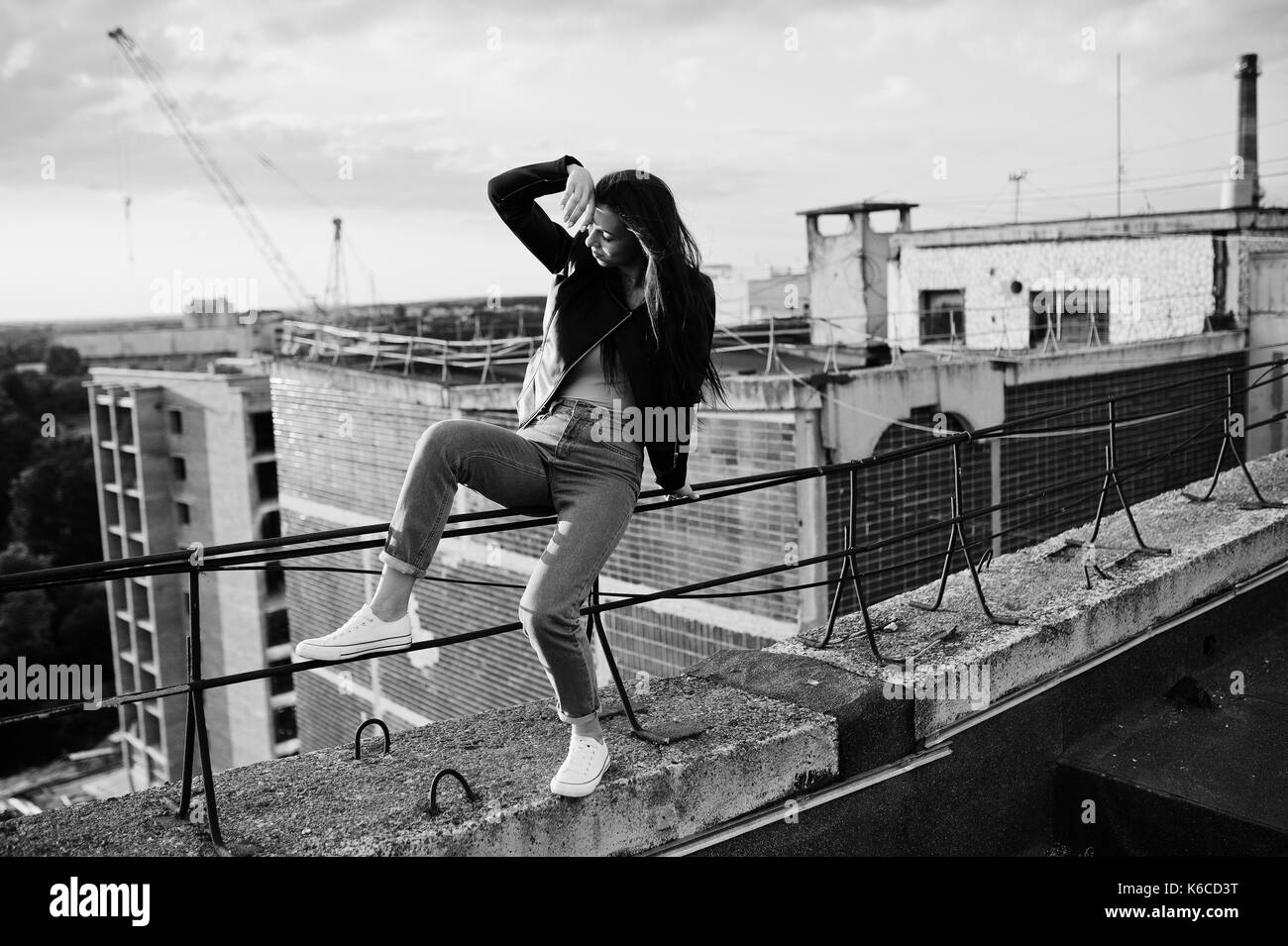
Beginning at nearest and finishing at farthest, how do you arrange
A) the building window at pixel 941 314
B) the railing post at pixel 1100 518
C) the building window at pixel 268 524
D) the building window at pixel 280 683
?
the railing post at pixel 1100 518, the building window at pixel 941 314, the building window at pixel 280 683, the building window at pixel 268 524

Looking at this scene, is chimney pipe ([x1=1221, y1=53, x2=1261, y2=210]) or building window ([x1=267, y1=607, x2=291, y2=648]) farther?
building window ([x1=267, y1=607, x2=291, y2=648])

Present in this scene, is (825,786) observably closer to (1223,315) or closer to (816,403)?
(816,403)

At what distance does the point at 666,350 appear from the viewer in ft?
9.75

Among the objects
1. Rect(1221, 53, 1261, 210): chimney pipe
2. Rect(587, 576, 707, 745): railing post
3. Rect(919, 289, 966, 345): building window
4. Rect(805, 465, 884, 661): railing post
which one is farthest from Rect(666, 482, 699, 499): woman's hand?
Rect(1221, 53, 1261, 210): chimney pipe

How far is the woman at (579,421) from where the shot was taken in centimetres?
282

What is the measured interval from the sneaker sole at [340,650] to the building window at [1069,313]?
1723cm

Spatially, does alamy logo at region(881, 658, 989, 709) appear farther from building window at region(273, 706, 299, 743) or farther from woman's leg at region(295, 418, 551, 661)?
building window at region(273, 706, 299, 743)

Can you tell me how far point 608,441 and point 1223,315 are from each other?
16.7m

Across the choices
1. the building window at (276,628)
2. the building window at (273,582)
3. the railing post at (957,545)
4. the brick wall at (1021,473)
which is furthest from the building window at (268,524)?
the railing post at (957,545)

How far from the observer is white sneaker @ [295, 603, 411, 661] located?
2748 mm

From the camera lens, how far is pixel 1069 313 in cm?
1900

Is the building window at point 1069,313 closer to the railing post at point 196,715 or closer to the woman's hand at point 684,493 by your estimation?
the woman's hand at point 684,493
